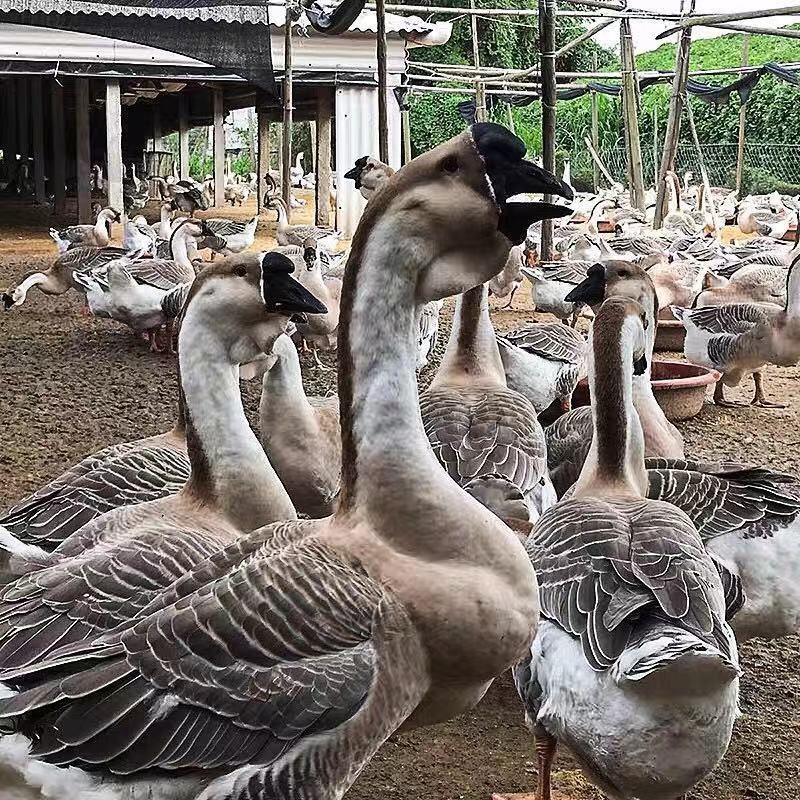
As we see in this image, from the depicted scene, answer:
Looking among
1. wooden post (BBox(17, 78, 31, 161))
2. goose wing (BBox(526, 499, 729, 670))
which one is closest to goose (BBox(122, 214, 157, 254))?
goose wing (BBox(526, 499, 729, 670))

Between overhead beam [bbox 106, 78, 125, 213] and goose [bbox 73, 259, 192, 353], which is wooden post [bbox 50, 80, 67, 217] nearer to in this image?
overhead beam [bbox 106, 78, 125, 213]

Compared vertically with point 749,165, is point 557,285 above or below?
below

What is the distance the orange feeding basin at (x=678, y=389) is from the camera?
7598mm

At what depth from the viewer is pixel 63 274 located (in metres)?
12.8

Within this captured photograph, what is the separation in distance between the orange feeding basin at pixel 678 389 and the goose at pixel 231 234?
352 inches

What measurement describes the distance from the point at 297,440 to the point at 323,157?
19.1m

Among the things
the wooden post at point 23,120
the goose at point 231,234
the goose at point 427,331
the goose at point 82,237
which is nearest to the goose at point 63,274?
the goose at point 231,234

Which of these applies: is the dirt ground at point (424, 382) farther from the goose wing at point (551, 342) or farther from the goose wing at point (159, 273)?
the goose wing at point (551, 342)

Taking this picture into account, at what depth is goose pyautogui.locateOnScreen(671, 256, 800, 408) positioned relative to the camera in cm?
855

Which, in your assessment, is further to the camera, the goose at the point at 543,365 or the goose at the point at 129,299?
the goose at the point at 129,299

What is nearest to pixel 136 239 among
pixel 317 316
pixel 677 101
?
pixel 317 316

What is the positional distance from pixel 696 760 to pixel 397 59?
18611mm

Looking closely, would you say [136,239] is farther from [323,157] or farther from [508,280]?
[323,157]

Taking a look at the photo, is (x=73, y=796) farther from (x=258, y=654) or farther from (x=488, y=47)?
(x=488, y=47)
